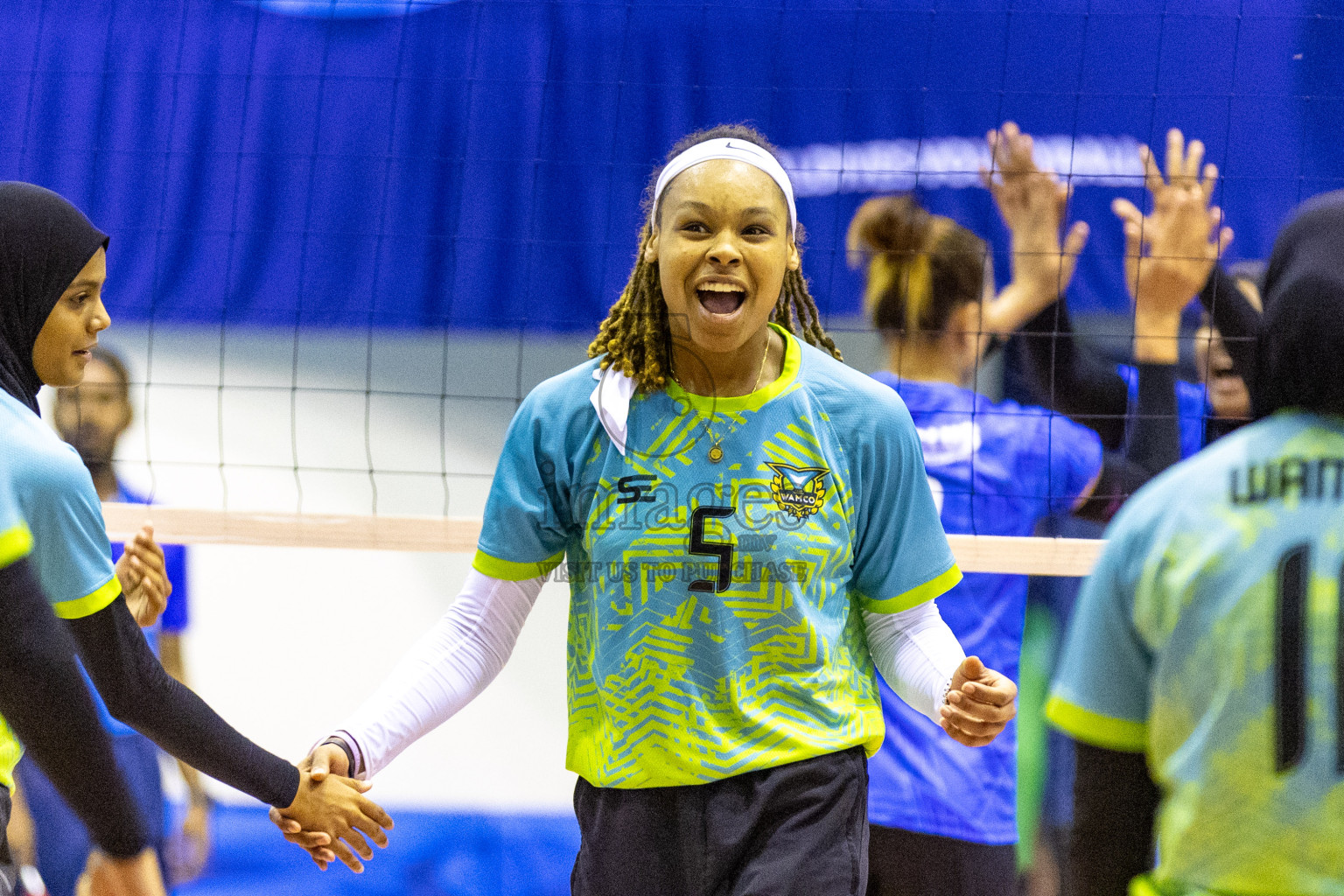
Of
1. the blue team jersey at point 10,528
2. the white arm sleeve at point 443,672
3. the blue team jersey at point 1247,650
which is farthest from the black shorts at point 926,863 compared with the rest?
the blue team jersey at point 10,528

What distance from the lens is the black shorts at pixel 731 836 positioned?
2.26 meters

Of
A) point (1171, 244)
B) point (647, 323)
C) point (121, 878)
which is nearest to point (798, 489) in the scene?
point (647, 323)

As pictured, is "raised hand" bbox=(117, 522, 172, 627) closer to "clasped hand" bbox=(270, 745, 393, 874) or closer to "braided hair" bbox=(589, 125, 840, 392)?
"clasped hand" bbox=(270, 745, 393, 874)

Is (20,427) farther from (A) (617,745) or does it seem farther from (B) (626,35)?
(B) (626,35)

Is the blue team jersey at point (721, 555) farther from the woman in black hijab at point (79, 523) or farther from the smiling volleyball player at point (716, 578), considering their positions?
the woman in black hijab at point (79, 523)

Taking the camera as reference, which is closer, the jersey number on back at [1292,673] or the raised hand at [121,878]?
the jersey number on back at [1292,673]

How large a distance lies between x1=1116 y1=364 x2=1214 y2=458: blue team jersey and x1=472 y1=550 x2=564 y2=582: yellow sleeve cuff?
2.16 m

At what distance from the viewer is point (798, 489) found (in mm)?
2371

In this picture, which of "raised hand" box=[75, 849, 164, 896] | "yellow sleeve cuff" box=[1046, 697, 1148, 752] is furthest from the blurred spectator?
"yellow sleeve cuff" box=[1046, 697, 1148, 752]

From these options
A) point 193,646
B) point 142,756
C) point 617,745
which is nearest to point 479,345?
point 193,646

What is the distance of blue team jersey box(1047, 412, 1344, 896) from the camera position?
1474 millimetres

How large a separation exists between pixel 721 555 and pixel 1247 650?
1.00m

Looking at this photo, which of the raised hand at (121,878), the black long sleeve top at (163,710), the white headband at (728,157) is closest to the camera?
the white headband at (728,157)

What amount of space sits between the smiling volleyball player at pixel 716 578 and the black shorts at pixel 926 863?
1.60 m
